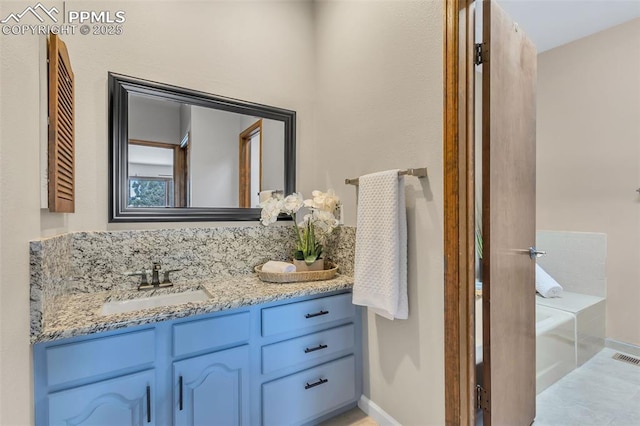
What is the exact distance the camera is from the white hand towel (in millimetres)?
1456

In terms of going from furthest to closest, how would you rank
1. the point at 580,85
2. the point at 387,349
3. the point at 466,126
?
the point at 580,85, the point at 387,349, the point at 466,126

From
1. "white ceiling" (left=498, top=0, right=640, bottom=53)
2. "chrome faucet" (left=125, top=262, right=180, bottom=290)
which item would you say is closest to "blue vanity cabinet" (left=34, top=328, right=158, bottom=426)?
"chrome faucet" (left=125, top=262, right=180, bottom=290)

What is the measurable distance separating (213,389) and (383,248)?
1.00 metres

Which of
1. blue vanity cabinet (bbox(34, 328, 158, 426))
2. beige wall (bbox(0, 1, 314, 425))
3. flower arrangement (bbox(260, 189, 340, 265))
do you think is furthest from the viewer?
flower arrangement (bbox(260, 189, 340, 265))

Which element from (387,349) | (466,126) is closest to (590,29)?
(466,126)

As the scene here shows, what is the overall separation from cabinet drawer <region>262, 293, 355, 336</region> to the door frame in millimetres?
587

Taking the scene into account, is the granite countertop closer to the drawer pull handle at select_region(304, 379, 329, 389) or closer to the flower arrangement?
the flower arrangement

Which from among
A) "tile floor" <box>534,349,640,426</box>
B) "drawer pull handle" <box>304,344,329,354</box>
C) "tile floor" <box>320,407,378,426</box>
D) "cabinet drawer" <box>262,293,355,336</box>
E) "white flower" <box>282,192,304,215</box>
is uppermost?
"white flower" <box>282,192,304,215</box>

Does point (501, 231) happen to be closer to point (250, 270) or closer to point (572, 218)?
point (250, 270)

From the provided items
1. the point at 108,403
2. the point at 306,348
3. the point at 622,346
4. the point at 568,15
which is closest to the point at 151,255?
the point at 108,403

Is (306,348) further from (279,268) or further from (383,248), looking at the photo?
(383,248)

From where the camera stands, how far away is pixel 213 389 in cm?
135

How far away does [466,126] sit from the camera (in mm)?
1318

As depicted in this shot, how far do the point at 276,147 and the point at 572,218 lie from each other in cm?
274
